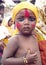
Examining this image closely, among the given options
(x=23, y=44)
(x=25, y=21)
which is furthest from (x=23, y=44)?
(x=25, y=21)

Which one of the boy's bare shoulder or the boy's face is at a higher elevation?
the boy's face

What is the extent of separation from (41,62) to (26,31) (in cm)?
18

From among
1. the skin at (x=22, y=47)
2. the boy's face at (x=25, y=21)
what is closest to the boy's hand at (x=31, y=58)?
the skin at (x=22, y=47)

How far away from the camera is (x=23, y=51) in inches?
42.6

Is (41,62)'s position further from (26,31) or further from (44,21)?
(44,21)

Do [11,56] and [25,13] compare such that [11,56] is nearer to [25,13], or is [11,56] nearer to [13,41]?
[13,41]

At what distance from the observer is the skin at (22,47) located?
1053mm

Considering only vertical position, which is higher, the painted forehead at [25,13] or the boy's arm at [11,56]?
the painted forehead at [25,13]

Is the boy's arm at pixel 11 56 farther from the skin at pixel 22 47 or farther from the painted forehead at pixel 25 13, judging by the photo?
the painted forehead at pixel 25 13

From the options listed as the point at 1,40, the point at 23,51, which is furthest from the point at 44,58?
the point at 1,40

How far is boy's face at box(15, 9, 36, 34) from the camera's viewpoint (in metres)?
1.08

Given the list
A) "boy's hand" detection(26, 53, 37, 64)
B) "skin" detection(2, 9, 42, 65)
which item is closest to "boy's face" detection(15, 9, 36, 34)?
"skin" detection(2, 9, 42, 65)

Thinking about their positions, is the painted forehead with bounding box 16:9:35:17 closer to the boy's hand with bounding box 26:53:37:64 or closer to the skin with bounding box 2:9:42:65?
the skin with bounding box 2:9:42:65

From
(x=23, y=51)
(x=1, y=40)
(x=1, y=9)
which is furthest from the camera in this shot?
(x=1, y=9)
